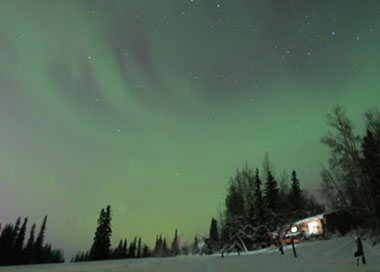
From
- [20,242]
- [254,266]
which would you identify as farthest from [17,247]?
[254,266]

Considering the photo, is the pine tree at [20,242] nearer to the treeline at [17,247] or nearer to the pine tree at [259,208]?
the treeline at [17,247]

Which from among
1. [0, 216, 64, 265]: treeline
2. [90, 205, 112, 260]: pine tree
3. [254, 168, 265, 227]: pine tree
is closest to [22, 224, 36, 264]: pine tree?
[0, 216, 64, 265]: treeline

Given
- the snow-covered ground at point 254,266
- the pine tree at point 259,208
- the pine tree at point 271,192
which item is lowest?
the snow-covered ground at point 254,266

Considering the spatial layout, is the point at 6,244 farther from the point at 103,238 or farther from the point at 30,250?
the point at 103,238

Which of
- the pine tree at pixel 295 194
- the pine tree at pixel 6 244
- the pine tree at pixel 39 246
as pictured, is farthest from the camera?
the pine tree at pixel 39 246

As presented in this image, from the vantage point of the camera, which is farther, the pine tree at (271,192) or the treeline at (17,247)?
the treeline at (17,247)

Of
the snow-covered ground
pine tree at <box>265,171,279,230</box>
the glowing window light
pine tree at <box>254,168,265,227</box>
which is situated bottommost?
the snow-covered ground

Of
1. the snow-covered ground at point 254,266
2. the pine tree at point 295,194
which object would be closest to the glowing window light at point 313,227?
the pine tree at point 295,194

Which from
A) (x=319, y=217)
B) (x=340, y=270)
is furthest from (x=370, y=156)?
(x=340, y=270)

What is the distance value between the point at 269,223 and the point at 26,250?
256 feet

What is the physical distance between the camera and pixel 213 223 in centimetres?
7075

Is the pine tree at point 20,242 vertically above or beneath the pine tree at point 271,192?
beneath

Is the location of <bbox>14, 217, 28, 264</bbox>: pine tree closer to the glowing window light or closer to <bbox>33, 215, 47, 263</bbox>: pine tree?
<bbox>33, 215, 47, 263</bbox>: pine tree

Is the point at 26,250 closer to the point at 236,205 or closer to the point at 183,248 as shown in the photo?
the point at 183,248
